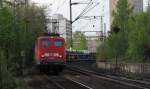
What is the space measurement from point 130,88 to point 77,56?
73.2 meters

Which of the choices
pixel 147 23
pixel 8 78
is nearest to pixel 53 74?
pixel 147 23

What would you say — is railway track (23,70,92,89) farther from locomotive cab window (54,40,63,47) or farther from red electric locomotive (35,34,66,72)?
locomotive cab window (54,40,63,47)

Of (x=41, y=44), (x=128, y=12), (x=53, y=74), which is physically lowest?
(x=53, y=74)

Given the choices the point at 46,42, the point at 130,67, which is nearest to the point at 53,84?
the point at 46,42

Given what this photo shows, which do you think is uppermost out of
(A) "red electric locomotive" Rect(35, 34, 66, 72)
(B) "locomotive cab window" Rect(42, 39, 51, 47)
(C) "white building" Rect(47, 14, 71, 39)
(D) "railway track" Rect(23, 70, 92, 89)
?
(C) "white building" Rect(47, 14, 71, 39)

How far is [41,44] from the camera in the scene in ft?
145

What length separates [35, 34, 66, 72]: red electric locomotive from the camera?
43094 millimetres

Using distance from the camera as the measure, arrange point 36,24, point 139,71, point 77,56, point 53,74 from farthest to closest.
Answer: point 77,56
point 36,24
point 53,74
point 139,71

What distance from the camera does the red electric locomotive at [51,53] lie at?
1697 inches

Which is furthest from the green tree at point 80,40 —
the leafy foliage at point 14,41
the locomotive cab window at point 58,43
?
the locomotive cab window at point 58,43

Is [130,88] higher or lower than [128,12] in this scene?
lower

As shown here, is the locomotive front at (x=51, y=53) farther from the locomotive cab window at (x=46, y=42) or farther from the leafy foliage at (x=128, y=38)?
the leafy foliage at (x=128, y=38)

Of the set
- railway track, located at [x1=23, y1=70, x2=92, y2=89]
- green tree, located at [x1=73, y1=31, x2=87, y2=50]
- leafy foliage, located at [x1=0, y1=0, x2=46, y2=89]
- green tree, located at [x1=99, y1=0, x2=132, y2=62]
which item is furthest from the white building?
railway track, located at [x1=23, y1=70, x2=92, y2=89]

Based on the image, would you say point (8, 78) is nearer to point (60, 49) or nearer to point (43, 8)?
point (60, 49)
